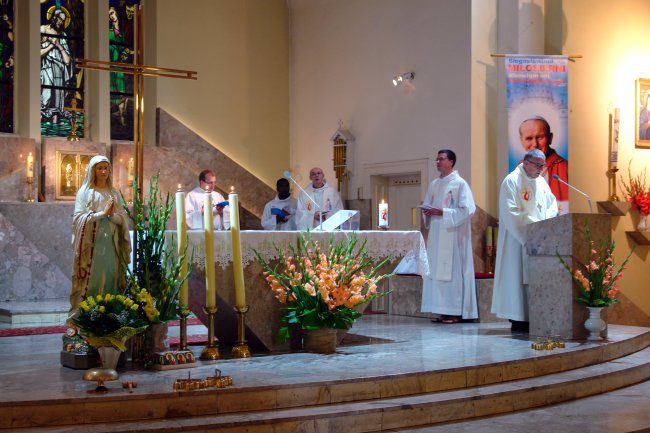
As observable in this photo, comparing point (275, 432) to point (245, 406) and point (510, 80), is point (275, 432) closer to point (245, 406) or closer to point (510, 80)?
point (245, 406)

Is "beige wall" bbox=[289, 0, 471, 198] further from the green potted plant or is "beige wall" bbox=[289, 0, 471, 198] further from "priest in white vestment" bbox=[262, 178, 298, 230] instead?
the green potted plant

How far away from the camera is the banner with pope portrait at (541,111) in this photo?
10812 millimetres

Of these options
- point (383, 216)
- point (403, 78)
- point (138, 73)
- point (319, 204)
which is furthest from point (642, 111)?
point (138, 73)

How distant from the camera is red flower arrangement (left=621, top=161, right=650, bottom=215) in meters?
12.0

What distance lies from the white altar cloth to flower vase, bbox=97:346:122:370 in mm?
1143

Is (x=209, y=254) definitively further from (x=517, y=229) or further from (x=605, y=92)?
(x=605, y=92)

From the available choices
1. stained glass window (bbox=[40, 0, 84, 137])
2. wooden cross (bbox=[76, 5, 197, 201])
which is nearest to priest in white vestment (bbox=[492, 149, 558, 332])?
wooden cross (bbox=[76, 5, 197, 201])

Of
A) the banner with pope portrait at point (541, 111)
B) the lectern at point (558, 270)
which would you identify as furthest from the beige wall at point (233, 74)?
the lectern at point (558, 270)

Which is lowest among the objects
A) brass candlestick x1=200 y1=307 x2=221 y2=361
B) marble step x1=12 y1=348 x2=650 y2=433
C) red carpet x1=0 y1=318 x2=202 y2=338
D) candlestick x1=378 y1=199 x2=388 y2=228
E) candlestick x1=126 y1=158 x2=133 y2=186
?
marble step x1=12 y1=348 x2=650 y2=433

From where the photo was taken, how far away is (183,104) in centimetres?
1295

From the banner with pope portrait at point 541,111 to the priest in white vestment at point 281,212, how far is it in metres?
2.85

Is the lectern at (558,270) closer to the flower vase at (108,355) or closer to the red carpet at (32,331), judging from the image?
the flower vase at (108,355)

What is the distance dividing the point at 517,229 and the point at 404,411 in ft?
10.7

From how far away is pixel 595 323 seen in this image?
763cm
